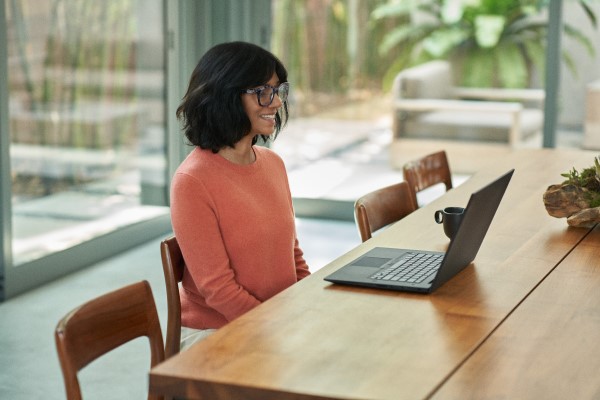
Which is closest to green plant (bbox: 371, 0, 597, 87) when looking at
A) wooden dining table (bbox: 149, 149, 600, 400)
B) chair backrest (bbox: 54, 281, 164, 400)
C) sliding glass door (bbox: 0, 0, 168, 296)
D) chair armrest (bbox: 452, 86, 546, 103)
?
chair armrest (bbox: 452, 86, 546, 103)

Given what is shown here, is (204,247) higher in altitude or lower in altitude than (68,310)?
higher

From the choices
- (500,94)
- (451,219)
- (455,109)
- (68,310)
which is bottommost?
(68,310)

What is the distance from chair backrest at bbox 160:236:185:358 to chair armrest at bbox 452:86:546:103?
13.4ft

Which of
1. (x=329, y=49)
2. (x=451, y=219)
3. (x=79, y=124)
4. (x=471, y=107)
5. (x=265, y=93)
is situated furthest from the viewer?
(x=329, y=49)

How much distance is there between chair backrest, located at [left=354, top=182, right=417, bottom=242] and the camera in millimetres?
2972

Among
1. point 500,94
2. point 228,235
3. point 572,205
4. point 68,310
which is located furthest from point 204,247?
point 500,94

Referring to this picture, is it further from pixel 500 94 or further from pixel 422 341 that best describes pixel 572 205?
pixel 500 94

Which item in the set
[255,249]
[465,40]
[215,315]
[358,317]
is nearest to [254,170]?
[255,249]

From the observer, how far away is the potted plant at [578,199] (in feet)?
9.44

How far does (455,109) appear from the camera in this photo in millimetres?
6320

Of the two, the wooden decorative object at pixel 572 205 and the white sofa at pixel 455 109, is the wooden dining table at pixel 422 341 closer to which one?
the wooden decorative object at pixel 572 205

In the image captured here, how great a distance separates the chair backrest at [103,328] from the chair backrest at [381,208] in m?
0.93

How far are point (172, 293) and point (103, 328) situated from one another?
446 millimetres

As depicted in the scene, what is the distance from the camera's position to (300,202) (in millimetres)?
6637
